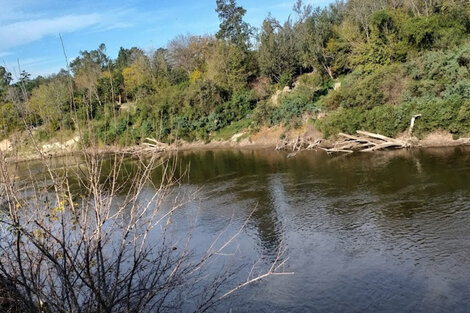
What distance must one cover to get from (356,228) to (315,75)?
38.1m

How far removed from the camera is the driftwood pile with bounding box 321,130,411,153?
36.7 metres

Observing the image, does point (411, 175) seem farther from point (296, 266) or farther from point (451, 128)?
point (296, 266)

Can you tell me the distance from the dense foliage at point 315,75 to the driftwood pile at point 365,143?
1.05 metres

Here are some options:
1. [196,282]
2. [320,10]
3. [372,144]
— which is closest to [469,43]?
[372,144]

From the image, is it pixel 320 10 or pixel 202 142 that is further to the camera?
pixel 320 10

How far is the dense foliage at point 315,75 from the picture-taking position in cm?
3822

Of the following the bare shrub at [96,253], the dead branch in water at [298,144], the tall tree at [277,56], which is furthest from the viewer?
the tall tree at [277,56]

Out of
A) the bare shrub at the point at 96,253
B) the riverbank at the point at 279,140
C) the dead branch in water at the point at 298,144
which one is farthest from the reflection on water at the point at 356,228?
the dead branch in water at the point at 298,144

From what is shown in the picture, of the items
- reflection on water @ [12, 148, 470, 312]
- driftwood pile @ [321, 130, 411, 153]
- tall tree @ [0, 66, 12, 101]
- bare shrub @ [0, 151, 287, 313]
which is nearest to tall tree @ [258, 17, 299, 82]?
driftwood pile @ [321, 130, 411, 153]

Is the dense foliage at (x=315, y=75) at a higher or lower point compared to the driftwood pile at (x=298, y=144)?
higher

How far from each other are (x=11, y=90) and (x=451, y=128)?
3471 centimetres

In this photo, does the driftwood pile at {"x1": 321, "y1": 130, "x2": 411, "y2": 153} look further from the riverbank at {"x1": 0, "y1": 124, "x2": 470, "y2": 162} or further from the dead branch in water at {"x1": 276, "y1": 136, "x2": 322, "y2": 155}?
the dead branch in water at {"x1": 276, "y1": 136, "x2": 322, "y2": 155}

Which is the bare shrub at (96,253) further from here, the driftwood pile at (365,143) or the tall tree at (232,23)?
the tall tree at (232,23)

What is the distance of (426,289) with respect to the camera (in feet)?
45.8
